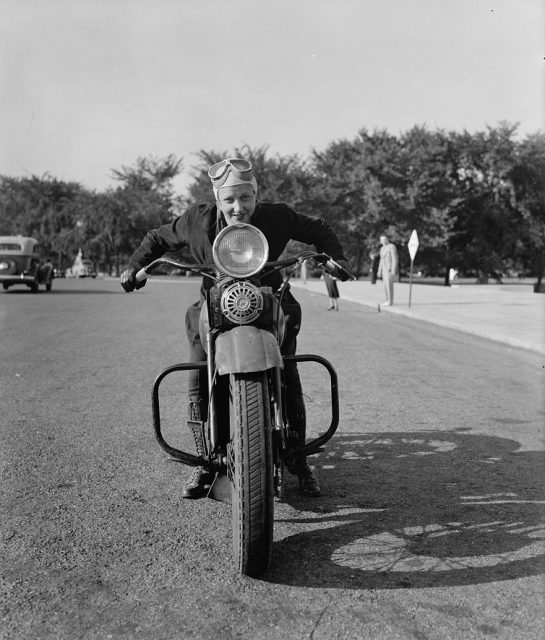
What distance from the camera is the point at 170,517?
3766 mm

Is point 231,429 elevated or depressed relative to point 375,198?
depressed

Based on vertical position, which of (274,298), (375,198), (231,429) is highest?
(375,198)

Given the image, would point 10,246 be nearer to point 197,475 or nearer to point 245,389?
point 197,475

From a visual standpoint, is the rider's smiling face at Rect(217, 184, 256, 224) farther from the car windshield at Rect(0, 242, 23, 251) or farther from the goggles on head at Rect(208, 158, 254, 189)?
the car windshield at Rect(0, 242, 23, 251)

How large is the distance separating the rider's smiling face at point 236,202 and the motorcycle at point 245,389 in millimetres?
342

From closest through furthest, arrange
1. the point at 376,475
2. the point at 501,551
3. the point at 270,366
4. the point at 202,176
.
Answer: the point at 270,366
the point at 501,551
the point at 376,475
the point at 202,176

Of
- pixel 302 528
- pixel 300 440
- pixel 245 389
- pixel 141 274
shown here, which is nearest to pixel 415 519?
pixel 302 528

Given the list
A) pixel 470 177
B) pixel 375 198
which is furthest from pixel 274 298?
pixel 470 177

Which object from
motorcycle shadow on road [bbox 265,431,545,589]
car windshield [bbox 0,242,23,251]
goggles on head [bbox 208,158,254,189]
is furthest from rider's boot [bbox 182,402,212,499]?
car windshield [bbox 0,242,23,251]

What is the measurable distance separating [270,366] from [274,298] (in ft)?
1.30

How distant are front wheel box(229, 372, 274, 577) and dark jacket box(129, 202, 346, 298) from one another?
883 mm

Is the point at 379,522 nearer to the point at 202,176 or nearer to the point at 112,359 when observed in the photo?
the point at 112,359

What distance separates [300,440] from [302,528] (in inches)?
18.3

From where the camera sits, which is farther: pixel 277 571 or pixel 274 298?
pixel 274 298
